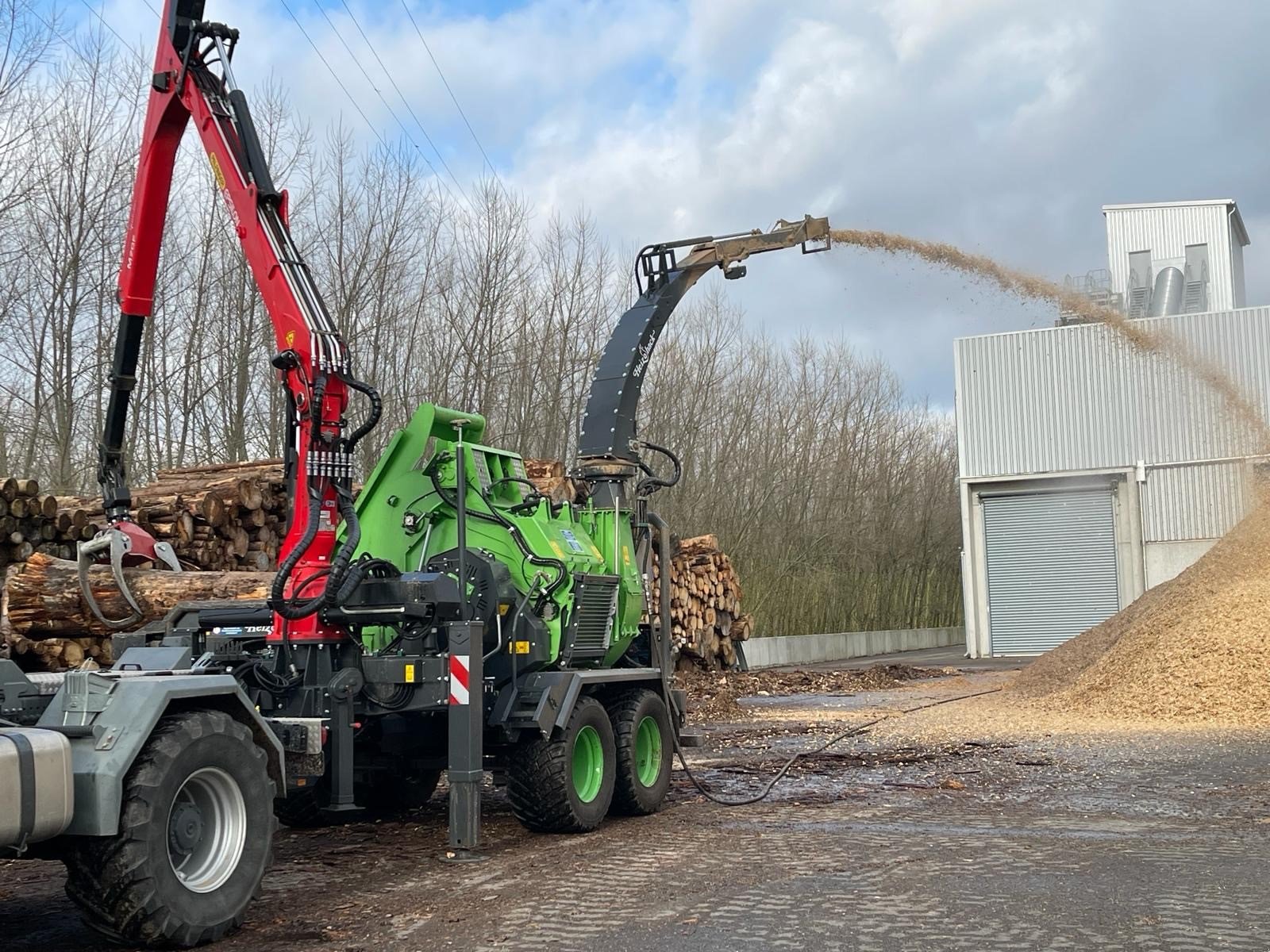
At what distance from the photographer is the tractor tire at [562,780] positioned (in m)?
8.71

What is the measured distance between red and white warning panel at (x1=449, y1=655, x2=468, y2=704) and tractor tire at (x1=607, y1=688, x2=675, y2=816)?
1.90 metres

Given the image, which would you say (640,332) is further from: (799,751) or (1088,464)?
(1088,464)

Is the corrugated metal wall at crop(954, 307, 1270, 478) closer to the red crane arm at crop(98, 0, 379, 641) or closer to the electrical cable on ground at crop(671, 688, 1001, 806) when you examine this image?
the electrical cable on ground at crop(671, 688, 1001, 806)

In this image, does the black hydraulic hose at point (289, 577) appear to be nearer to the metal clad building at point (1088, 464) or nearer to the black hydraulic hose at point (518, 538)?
the black hydraulic hose at point (518, 538)

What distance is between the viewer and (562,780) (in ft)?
28.6

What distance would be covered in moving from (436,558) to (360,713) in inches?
47.6

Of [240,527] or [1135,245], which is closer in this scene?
[240,527]

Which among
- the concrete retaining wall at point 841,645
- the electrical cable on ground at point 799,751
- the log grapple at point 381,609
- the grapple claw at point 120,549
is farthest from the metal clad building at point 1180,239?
the grapple claw at point 120,549

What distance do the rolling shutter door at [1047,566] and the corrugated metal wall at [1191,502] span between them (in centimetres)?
100

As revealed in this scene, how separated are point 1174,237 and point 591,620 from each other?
3020 centimetres

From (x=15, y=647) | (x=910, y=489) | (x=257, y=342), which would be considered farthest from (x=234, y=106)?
(x=910, y=489)

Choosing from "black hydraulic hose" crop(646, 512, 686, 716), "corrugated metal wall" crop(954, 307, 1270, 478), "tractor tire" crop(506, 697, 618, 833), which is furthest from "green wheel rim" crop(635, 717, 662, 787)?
"corrugated metal wall" crop(954, 307, 1270, 478)

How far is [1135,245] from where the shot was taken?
35531 millimetres

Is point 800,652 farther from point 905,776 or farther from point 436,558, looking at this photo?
point 436,558
